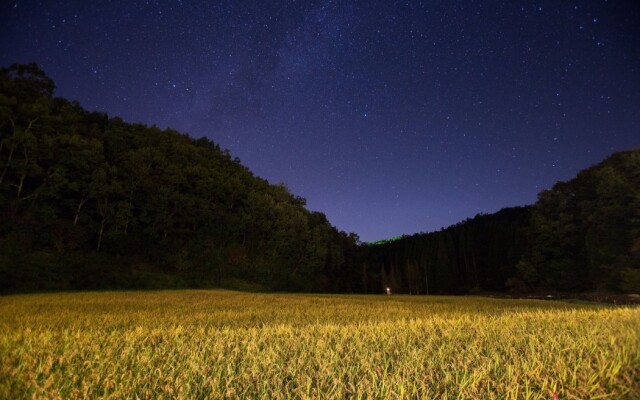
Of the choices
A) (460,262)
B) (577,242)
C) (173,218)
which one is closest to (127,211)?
Result: (173,218)

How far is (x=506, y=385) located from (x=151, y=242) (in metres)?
41.5

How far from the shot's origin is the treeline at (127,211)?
28984 mm

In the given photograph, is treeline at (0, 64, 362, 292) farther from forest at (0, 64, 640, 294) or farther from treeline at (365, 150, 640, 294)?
treeline at (365, 150, 640, 294)

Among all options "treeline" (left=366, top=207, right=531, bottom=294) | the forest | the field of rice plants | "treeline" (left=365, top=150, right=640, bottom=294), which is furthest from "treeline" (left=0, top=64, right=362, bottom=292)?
"treeline" (left=365, top=150, right=640, bottom=294)

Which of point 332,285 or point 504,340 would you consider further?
point 332,285

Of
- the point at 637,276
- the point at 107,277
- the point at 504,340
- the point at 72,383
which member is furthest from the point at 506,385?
the point at 637,276

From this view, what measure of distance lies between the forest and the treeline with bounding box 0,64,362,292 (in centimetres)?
13

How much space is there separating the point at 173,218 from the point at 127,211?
5.82m

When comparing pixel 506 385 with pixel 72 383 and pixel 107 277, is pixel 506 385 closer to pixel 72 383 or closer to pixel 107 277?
pixel 72 383

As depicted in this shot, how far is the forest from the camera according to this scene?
1163 inches

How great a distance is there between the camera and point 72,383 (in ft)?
10.2

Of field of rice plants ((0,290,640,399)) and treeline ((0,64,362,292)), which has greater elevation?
treeline ((0,64,362,292))

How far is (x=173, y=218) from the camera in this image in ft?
135

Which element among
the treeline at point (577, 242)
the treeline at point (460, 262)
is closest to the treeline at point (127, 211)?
the treeline at point (460, 262)
